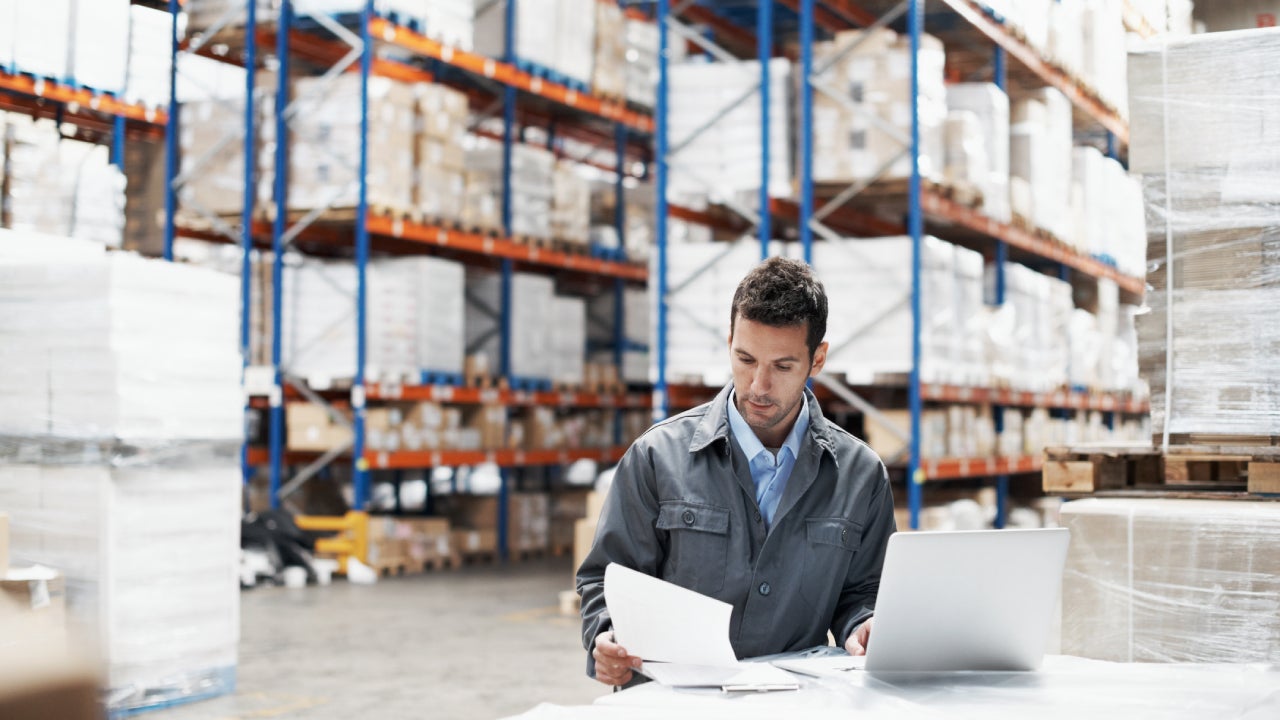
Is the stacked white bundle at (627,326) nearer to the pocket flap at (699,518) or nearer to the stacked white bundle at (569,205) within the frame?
the stacked white bundle at (569,205)

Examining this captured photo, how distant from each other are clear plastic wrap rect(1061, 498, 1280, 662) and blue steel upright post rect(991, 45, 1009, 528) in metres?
6.49

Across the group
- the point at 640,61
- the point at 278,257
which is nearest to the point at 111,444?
the point at 278,257

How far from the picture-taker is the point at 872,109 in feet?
28.3

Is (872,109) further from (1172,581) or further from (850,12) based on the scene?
(1172,581)

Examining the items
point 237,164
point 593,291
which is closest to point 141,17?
point 237,164

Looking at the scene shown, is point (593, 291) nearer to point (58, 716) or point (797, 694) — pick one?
point (797, 694)

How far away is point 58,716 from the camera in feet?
2.51

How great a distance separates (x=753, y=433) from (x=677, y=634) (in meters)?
0.60

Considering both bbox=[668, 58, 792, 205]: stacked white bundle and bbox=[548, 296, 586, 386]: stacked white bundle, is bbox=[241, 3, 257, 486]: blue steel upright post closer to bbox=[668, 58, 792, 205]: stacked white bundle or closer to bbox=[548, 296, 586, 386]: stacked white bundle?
bbox=[548, 296, 586, 386]: stacked white bundle

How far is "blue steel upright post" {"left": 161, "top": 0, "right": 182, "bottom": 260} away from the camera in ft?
35.4

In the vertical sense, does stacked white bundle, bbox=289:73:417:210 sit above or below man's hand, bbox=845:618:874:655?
above

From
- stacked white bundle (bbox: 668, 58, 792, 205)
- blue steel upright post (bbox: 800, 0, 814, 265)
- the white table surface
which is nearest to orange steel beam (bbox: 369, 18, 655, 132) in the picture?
stacked white bundle (bbox: 668, 58, 792, 205)

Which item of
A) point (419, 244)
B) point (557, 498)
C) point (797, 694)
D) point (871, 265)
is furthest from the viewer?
point (557, 498)

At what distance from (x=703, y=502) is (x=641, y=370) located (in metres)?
10.9
